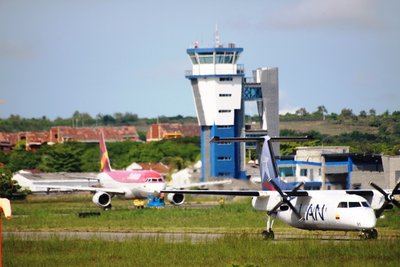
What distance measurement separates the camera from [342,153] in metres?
86.2

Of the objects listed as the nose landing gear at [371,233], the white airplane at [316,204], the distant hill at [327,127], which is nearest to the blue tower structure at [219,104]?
the distant hill at [327,127]

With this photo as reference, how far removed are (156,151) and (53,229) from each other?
102868mm

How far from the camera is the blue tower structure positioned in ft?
398

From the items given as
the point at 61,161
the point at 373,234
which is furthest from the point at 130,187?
the point at 61,161

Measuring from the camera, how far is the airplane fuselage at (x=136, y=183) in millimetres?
72562

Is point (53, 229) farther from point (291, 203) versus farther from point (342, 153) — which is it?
point (342, 153)

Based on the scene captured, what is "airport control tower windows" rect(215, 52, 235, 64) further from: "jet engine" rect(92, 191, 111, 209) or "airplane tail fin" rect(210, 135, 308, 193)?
"airplane tail fin" rect(210, 135, 308, 193)

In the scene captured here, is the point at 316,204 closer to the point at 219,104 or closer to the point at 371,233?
the point at 371,233

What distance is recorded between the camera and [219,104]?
4801 inches

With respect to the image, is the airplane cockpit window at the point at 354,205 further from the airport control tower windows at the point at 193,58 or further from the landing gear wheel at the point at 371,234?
the airport control tower windows at the point at 193,58

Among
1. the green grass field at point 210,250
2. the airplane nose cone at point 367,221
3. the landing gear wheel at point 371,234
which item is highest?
the airplane nose cone at point 367,221

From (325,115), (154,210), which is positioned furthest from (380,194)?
(325,115)

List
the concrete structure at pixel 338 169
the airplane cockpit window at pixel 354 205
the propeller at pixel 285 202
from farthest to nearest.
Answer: the concrete structure at pixel 338 169 → the propeller at pixel 285 202 → the airplane cockpit window at pixel 354 205

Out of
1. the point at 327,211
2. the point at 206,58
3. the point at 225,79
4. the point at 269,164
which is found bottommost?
the point at 327,211
